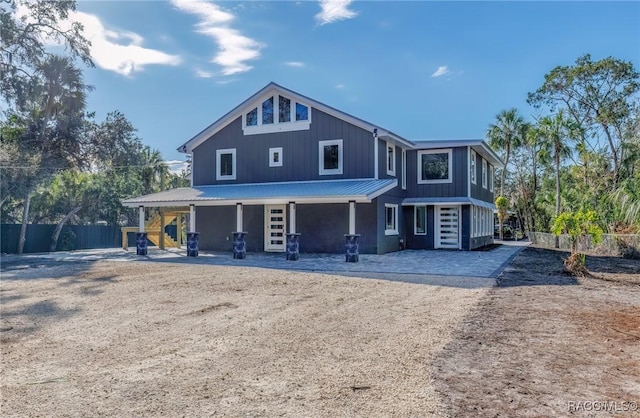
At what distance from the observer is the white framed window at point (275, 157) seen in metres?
19.2

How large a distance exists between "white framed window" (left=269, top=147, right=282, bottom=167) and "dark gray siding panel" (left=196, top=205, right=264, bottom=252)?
6.49ft

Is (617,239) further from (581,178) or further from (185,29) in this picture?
(185,29)

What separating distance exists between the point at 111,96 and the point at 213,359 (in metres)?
23.9

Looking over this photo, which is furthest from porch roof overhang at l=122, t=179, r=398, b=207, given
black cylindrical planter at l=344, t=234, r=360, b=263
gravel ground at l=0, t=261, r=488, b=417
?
gravel ground at l=0, t=261, r=488, b=417

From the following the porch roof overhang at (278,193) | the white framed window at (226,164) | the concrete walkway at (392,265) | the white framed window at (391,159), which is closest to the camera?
the concrete walkway at (392,265)

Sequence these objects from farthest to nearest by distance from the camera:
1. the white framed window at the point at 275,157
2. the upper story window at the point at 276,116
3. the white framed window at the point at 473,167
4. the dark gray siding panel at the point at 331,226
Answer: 1. the white framed window at the point at 473,167
2. the white framed window at the point at 275,157
3. the upper story window at the point at 276,116
4. the dark gray siding panel at the point at 331,226

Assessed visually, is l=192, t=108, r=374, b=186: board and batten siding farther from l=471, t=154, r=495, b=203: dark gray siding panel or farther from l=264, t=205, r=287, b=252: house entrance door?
l=471, t=154, r=495, b=203: dark gray siding panel

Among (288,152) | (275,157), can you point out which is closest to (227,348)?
(288,152)

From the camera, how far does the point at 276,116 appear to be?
63.3 feet

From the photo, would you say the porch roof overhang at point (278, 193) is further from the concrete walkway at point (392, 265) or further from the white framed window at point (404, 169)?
the white framed window at point (404, 169)

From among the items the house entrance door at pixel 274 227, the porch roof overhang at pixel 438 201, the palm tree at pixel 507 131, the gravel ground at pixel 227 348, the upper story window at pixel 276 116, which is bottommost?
the gravel ground at pixel 227 348

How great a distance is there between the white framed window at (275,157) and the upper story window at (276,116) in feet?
2.84

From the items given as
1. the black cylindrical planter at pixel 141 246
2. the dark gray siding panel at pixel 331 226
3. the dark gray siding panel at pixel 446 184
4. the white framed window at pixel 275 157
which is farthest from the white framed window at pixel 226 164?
the dark gray siding panel at pixel 446 184

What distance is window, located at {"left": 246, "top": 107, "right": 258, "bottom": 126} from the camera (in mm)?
19719
